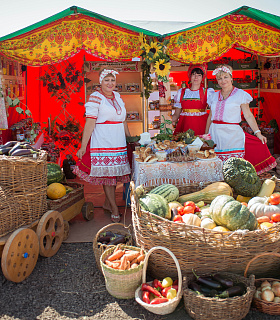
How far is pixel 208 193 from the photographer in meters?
3.89

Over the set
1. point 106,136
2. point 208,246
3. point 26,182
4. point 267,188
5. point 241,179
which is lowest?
point 208,246

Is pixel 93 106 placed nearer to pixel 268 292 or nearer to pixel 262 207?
pixel 262 207

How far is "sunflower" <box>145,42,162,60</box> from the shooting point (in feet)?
18.5

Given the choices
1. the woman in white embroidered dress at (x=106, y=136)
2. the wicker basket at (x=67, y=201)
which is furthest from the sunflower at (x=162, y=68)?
the wicker basket at (x=67, y=201)

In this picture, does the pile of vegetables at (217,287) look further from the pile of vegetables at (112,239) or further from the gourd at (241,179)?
the gourd at (241,179)

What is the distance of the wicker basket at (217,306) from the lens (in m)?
2.59

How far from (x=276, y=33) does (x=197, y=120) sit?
1.93 meters

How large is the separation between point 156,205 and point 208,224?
1.61 ft

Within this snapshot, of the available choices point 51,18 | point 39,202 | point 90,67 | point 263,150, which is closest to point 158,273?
point 39,202

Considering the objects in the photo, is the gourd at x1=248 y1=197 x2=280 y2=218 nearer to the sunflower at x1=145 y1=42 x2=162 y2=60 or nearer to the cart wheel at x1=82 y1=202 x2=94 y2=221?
the cart wheel at x1=82 y1=202 x2=94 y2=221

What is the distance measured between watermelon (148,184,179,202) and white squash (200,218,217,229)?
57cm

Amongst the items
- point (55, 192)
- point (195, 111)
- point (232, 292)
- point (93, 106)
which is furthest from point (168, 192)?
point (195, 111)

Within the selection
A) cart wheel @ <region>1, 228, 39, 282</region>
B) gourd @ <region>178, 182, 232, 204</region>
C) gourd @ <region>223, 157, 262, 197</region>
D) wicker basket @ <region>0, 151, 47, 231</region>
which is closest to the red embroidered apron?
gourd @ <region>223, 157, 262, 197</region>

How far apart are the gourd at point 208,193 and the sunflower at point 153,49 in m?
2.61
